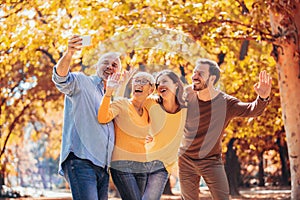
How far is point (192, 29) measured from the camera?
13.0 meters

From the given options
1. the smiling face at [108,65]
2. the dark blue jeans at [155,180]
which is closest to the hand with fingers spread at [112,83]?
the smiling face at [108,65]

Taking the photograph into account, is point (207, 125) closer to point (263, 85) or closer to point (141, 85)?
point (263, 85)

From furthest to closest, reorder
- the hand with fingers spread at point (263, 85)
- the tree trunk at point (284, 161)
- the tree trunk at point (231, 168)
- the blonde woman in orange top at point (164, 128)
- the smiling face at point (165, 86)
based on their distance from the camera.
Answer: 1. the tree trunk at point (284, 161)
2. the tree trunk at point (231, 168)
3. the hand with fingers spread at point (263, 85)
4. the smiling face at point (165, 86)
5. the blonde woman in orange top at point (164, 128)


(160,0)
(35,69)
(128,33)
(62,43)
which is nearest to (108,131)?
(128,33)

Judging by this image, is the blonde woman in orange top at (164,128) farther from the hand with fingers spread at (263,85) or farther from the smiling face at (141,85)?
the hand with fingers spread at (263,85)

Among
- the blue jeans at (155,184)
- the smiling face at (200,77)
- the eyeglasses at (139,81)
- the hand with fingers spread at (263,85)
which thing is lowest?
the blue jeans at (155,184)

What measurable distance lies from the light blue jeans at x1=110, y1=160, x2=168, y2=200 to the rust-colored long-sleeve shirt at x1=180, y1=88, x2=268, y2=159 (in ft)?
3.23

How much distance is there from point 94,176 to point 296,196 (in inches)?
348

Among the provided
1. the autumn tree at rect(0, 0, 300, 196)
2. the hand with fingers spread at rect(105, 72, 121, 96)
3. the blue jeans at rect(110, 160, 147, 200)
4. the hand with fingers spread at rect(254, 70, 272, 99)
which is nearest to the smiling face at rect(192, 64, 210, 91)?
the hand with fingers spread at rect(254, 70, 272, 99)

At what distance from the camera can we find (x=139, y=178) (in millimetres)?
5676

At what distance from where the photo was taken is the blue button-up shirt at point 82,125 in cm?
496

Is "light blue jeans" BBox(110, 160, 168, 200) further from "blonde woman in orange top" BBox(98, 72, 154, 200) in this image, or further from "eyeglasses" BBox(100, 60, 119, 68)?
"eyeglasses" BBox(100, 60, 119, 68)

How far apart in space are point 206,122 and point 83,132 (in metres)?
2.11

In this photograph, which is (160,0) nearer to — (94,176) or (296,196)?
(296,196)
